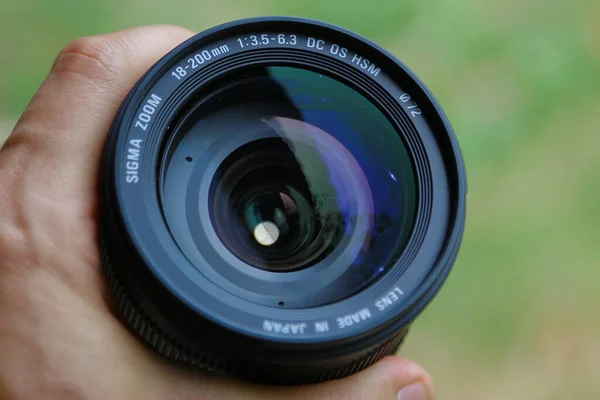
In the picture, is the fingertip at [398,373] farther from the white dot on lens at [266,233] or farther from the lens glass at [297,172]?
the white dot on lens at [266,233]

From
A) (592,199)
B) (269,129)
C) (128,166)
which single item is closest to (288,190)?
(269,129)

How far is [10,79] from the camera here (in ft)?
4.27

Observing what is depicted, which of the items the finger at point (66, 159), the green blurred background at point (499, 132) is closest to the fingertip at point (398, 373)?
the finger at point (66, 159)

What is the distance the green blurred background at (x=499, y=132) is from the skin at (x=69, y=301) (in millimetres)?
520

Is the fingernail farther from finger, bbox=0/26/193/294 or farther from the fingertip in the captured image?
finger, bbox=0/26/193/294

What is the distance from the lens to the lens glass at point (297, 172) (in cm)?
71

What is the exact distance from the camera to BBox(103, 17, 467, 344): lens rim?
1.91ft

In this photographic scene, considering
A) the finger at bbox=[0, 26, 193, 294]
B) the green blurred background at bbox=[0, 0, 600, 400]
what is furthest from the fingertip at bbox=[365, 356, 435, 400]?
the green blurred background at bbox=[0, 0, 600, 400]

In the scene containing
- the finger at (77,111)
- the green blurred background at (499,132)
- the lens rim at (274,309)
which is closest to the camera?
the lens rim at (274,309)

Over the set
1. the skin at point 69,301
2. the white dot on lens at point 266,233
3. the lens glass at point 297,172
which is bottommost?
the skin at point 69,301

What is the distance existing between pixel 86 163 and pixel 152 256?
151 millimetres

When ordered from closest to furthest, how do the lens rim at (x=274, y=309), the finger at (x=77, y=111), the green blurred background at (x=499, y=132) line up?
the lens rim at (x=274, y=309) < the finger at (x=77, y=111) < the green blurred background at (x=499, y=132)

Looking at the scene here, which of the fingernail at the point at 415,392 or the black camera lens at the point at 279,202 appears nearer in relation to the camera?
the black camera lens at the point at 279,202

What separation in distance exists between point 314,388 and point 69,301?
229 millimetres
